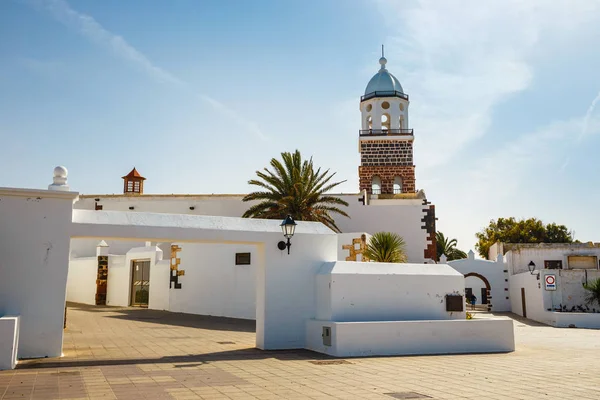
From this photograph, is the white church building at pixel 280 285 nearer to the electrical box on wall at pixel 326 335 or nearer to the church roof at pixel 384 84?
the electrical box on wall at pixel 326 335

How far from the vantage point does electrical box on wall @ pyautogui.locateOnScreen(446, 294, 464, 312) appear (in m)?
12.3

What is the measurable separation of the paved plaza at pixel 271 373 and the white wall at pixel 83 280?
12.4 meters

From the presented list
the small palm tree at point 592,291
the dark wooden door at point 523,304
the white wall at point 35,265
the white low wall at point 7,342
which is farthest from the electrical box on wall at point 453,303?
the dark wooden door at point 523,304

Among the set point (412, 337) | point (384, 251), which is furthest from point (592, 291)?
point (412, 337)

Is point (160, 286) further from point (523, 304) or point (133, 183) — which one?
point (523, 304)

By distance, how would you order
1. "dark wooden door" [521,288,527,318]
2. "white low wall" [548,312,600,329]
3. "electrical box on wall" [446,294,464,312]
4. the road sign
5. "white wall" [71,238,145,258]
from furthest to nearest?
"white wall" [71,238,145,258] < "dark wooden door" [521,288,527,318] < the road sign < "white low wall" [548,312,600,329] < "electrical box on wall" [446,294,464,312]

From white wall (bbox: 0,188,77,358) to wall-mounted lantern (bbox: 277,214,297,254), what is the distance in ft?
14.4

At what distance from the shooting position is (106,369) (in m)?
8.93

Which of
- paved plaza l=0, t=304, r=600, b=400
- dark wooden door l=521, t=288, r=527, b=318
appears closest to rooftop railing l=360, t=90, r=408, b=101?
dark wooden door l=521, t=288, r=527, b=318

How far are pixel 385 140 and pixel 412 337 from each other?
83.1ft

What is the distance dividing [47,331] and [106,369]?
1.88 meters

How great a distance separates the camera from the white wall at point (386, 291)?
37.6 ft

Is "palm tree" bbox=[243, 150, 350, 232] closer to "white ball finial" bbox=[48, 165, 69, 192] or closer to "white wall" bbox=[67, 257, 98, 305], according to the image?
"white wall" bbox=[67, 257, 98, 305]

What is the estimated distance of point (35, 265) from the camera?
10.1 metres
